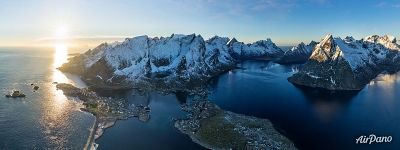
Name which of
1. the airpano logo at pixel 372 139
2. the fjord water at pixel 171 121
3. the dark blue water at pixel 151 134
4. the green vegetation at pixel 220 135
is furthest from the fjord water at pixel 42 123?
the airpano logo at pixel 372 139

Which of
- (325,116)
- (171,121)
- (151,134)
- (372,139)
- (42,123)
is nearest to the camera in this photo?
(372,139)

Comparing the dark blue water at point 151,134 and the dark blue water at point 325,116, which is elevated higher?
the dark blue water at point 325,116

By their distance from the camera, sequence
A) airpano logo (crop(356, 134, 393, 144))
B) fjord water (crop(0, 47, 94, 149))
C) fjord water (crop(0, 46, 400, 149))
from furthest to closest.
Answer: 1. airpano logo (crop(356, 134, 393, 144))
2. fjord water (crop(0, 46, 400, 149))
3. fjord water (crop(0, 47, 94, 149))

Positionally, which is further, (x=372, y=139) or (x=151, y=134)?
(x=151, y=134)

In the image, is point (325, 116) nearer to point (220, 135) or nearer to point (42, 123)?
point (220, 135)

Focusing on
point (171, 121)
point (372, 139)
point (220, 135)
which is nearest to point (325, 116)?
point (372, 139)

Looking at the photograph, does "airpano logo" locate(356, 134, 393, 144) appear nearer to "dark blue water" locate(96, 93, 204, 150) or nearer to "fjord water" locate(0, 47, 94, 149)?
"dark blue water" locate(96, 93, 204, 150)

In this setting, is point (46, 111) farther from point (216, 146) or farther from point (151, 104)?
point (216, 146)

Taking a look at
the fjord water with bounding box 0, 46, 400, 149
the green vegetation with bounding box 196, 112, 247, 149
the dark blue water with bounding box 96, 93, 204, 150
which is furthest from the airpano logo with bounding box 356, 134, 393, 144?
the dark blue water with bounding box 96, 93, 204, 150

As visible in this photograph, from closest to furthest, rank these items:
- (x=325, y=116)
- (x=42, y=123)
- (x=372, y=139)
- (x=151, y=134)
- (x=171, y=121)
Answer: (x=372, y=139) → (x=151, y=134) → (x=42, y=123) → (x=171, y=121) → (x=325, y=116)

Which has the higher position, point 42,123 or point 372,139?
point 372,139

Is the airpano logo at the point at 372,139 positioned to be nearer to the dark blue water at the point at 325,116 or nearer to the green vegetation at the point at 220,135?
the dark blue water at the point at 325,116

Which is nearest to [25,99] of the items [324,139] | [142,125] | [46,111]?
[46,111]
